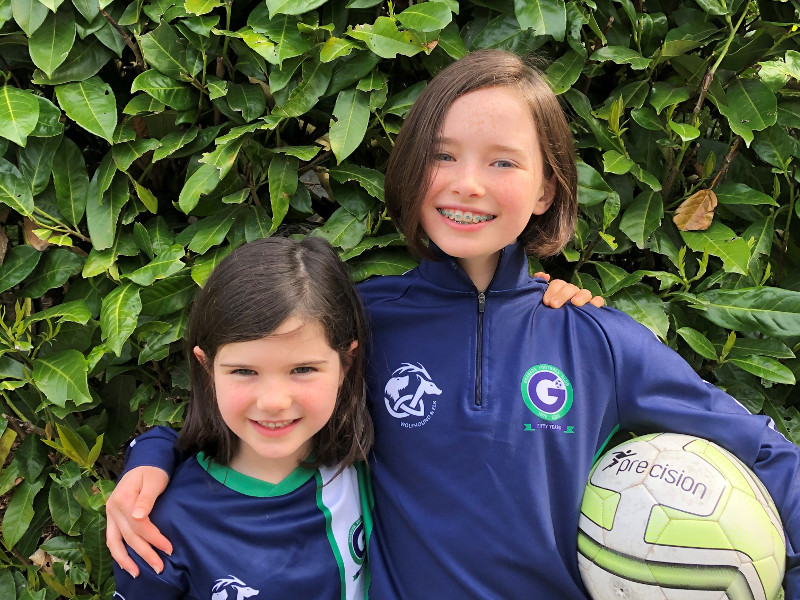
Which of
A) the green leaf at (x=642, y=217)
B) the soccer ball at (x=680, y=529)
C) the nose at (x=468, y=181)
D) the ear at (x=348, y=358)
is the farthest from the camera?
the green leaf at (x=642, y=217)

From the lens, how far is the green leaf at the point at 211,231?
97.7 inches

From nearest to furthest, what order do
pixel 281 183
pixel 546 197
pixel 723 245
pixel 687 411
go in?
1. pixel 687 411
2. pixel 546 197
3. pixel 281 183
4. pixel 723 245

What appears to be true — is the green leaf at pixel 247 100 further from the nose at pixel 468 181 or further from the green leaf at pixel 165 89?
the nose at pixel 468 181

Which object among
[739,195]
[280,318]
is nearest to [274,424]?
[280,318]

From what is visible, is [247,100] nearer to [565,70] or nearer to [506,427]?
[565,70]

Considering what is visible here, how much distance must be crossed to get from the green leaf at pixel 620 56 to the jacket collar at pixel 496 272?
0.74 metres

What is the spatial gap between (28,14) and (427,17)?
1227 millimetres

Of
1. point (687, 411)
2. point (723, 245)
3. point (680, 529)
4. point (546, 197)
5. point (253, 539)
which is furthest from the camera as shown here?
point (723, 245)

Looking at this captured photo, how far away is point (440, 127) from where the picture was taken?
6.79 feet

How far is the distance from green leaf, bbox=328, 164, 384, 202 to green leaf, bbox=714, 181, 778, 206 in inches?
47.3

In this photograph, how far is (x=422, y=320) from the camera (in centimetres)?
224

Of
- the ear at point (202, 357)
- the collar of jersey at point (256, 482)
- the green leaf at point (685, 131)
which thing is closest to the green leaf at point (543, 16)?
the green leaf at point (685, 131)

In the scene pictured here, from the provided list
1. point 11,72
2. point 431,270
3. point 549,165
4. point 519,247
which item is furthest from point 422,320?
point 11,72

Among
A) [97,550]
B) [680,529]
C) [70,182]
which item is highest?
[70,182]
